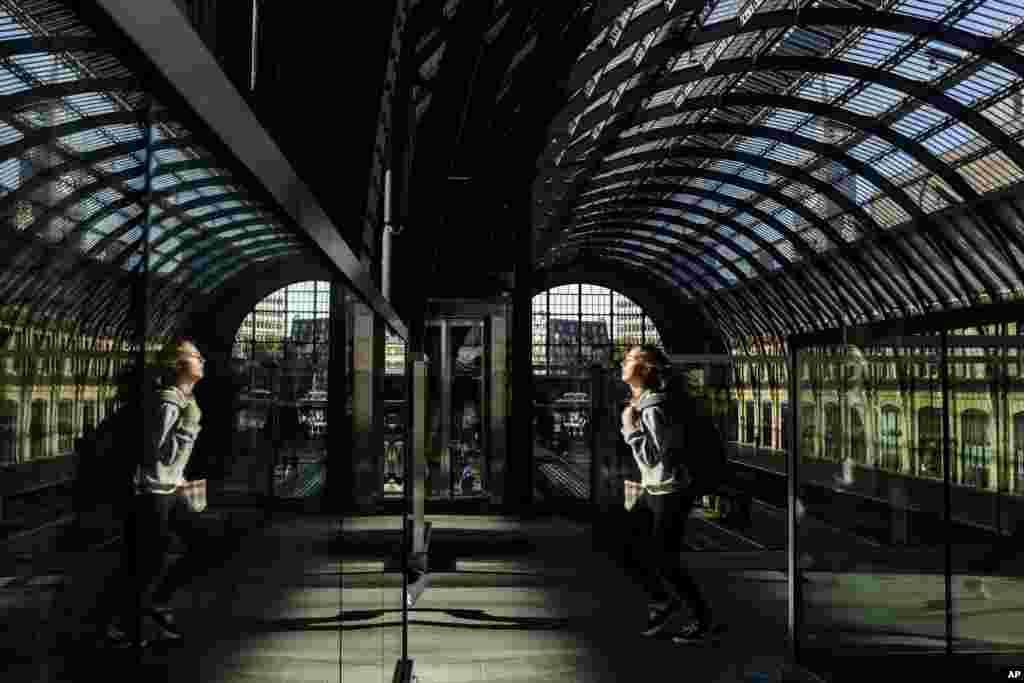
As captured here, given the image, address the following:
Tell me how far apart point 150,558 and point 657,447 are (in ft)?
27.4

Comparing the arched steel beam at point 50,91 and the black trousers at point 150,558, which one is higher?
the arched steel beam at point 50,91

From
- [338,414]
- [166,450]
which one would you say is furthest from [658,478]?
[166,450]

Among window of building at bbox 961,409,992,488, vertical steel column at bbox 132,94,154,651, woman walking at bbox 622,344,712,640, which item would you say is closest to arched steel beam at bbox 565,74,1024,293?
woman walking at bbox 622,344,712,640

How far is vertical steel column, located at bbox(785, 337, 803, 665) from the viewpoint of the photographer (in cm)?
643

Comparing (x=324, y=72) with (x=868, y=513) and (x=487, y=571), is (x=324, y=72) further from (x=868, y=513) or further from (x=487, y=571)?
(x=487, y=571)

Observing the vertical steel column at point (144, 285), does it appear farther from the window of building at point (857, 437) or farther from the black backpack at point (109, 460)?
the window of building at point (857, 437)

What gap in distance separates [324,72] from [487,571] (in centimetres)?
815

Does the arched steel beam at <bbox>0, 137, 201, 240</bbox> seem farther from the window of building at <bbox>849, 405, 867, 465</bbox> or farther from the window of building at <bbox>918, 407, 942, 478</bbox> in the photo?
the window of building at <bbox>849, 405, 867, 465</bbox>

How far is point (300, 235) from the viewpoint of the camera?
2.10 meters

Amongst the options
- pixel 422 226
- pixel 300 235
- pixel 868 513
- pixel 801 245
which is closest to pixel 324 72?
pixel 300 235

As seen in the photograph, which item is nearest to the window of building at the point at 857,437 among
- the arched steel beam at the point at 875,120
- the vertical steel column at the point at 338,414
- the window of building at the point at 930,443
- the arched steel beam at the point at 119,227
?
the window of building at the point at 930,443

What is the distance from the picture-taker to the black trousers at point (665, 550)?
8.27m

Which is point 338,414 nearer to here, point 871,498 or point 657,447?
point 871,498

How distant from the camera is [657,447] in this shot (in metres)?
9.16
